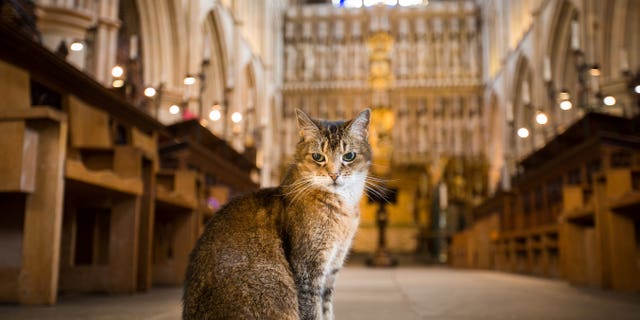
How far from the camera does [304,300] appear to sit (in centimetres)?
189

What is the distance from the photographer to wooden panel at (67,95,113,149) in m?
4.08

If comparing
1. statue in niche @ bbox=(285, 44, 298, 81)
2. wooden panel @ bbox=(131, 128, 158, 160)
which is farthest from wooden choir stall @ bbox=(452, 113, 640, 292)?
statue in niche @ bbox=(285, 44, 298, 81)

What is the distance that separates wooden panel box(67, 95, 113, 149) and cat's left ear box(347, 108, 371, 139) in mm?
2455

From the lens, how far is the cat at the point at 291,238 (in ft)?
5.87

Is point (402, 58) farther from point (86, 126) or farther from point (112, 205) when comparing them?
point (112, 205)

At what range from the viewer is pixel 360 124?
2.16 metres

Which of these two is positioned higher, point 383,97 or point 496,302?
point 383,97

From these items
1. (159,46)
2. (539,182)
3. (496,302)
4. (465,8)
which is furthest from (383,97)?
(496,302)

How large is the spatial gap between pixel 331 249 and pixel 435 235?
13.3 meters

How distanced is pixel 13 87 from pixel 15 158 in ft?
2.43

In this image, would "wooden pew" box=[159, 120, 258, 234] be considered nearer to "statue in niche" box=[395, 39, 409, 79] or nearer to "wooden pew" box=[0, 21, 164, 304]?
"wooden pew" box=[0, 21, 164, 304]

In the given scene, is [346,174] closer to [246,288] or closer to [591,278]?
[246,288]

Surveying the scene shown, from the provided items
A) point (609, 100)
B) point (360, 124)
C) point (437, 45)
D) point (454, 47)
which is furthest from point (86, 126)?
point (454, 47)

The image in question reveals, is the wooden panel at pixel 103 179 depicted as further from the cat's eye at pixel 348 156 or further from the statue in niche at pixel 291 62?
the statue in niche at pixel 291 62
